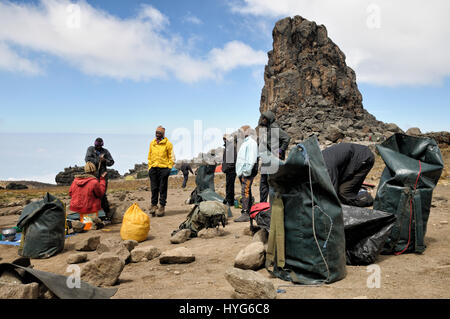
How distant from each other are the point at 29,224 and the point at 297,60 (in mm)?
60474

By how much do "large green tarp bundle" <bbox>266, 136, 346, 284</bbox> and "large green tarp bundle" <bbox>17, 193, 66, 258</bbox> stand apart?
129 inches

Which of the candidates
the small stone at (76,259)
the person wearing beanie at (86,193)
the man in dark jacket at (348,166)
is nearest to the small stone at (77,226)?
the person wearing beanie at (86,193)

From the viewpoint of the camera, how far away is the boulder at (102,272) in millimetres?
2883

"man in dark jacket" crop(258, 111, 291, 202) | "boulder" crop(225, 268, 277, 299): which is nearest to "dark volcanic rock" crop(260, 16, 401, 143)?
"man in dark jacket" crop(258, 111, 291, 202)

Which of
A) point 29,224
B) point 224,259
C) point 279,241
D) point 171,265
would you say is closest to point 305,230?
point 279,241

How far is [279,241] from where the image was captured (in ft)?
9.12

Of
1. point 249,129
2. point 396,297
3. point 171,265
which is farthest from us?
point 249,129

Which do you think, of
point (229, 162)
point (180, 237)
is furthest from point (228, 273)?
point (229, 162)

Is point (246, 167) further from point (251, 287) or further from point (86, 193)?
point (251, 287)

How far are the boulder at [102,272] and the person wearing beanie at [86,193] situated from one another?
3109 millimetres

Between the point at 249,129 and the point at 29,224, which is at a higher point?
the point at 249,129

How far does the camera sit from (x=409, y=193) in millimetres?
3404

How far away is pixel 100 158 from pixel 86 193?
125 centimetres

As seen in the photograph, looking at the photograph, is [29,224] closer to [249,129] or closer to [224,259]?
[224,259]
